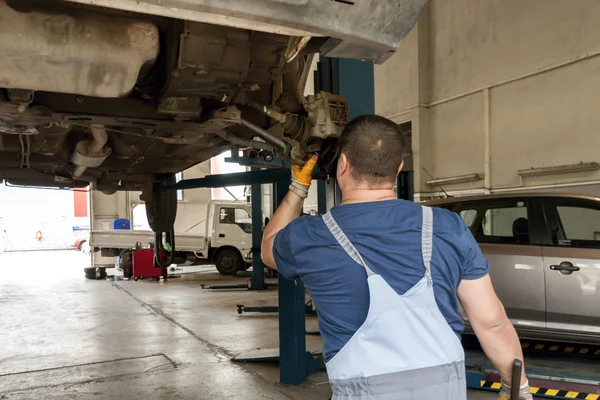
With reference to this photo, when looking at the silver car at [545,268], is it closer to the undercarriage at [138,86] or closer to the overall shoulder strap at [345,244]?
the undercarriage at [138,86]

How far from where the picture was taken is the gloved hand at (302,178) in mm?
1583

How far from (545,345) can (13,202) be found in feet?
76.9

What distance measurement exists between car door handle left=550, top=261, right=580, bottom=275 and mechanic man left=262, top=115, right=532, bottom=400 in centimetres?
A: 247

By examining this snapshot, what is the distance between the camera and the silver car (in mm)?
3359

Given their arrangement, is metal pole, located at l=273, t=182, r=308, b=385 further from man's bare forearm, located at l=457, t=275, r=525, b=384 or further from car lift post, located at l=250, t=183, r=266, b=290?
car lift post, located at l=250, t=183, r=266, b=290

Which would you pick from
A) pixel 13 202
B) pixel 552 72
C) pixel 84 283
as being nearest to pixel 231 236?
pixel 84 283

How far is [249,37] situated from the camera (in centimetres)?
169

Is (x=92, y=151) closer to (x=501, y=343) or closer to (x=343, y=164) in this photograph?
(x=343, y=164)

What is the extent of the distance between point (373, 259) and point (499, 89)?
7.58 metres

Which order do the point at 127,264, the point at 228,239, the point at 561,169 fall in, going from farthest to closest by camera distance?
the point at 228,239 < the point at 127,264 < the point at 561,169

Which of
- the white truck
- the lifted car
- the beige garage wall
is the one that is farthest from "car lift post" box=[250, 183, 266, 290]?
the lifted car

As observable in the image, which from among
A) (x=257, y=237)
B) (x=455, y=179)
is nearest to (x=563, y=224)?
(x=455, y=179)

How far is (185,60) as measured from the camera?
5.35ft

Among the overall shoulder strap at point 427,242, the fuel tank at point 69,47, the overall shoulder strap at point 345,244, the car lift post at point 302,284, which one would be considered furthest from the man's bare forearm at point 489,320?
the car lift post at point 302,284
